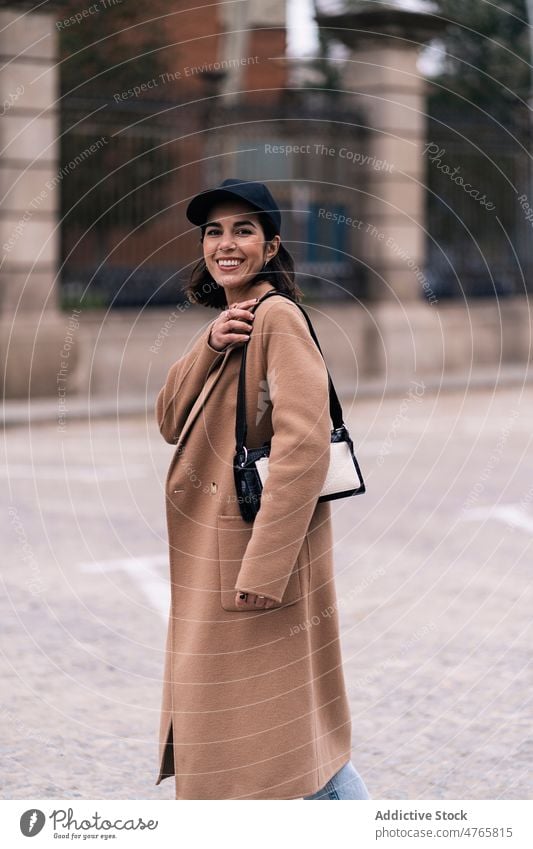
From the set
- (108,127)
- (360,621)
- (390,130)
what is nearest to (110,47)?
(108,127)

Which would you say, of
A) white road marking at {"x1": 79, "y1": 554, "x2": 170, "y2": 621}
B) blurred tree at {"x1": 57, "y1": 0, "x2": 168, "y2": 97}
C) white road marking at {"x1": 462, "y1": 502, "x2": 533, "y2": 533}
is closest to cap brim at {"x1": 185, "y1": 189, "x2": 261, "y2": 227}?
white road marking at {"x1": 79, "y1": 554, "x2": 170, "y2": 621}

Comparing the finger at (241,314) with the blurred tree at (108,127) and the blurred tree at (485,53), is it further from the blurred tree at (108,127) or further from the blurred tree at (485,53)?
the blurred tree at (485,53)

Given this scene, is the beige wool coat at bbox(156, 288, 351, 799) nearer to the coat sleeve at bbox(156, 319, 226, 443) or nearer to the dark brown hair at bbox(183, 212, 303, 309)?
the coat sleeve at bbox(156, 319, 226, 443)

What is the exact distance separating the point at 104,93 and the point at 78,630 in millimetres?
10946

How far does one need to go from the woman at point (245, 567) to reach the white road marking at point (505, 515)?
5.31 meters

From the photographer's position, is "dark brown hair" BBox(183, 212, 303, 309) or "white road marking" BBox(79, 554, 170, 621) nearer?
"dark brown hair" BBox(183, 212, 303, 309)

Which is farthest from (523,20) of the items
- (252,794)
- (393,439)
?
Result: (252,794)

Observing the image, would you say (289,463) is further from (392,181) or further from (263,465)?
(392,181)

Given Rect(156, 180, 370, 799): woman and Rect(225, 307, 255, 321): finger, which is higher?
Rect(225, 307, 255, 321): finger

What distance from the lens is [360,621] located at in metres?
6.33

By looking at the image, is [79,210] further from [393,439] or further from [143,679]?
[143,679]

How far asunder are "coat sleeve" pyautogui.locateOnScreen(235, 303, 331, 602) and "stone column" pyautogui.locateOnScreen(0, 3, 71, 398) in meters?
11.5

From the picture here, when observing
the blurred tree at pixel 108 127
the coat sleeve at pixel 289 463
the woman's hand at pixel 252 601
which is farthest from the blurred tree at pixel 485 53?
the woman's hand at pixel 252 601

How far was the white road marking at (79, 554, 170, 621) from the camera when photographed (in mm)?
6695
